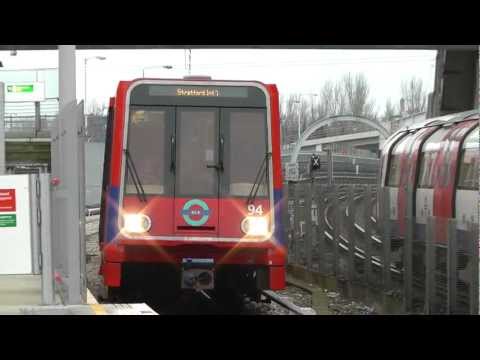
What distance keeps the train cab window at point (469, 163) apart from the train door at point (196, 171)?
14.5 feet

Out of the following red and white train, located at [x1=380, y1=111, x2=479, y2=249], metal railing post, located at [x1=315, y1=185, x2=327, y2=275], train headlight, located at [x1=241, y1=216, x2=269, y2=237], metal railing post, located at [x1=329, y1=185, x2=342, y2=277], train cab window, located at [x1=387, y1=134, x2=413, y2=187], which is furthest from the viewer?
train cab window, located at [x1=387, y1=134, x2=413, y2=187]

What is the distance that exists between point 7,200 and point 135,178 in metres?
2.22

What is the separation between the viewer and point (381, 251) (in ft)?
41.7

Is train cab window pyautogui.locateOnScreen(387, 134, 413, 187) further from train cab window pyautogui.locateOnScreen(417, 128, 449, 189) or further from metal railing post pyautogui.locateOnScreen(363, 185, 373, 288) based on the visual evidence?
metal railing post pyautogui.locateOnScreen(363, 185, 373, 288)

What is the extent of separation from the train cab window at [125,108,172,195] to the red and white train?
3.83m

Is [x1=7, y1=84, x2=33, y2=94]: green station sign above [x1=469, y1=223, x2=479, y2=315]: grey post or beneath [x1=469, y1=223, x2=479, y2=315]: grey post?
above

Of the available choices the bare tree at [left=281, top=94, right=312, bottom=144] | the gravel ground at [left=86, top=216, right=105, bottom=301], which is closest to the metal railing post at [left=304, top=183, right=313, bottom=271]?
the gravel ground at [left=86, top=216, right=105, bottom=301]

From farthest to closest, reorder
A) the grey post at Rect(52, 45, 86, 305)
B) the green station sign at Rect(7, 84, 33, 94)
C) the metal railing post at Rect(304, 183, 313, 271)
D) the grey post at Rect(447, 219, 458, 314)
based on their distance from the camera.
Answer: the green station sign at Rect(7, 84, 33, 94) → the metal railing post at Rect(304, 183, 313, 271) → the grey post at Rect(447, 219, 458, 314) → the grey post at Rect(52, 45, 86, 305)

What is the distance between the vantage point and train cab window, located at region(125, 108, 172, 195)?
10250 mm

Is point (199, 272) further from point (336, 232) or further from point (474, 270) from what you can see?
point (336, 232)

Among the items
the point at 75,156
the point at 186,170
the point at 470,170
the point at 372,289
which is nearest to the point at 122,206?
the point at 186,170

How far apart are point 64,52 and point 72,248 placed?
215 centimetres

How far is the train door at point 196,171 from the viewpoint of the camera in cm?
1017
